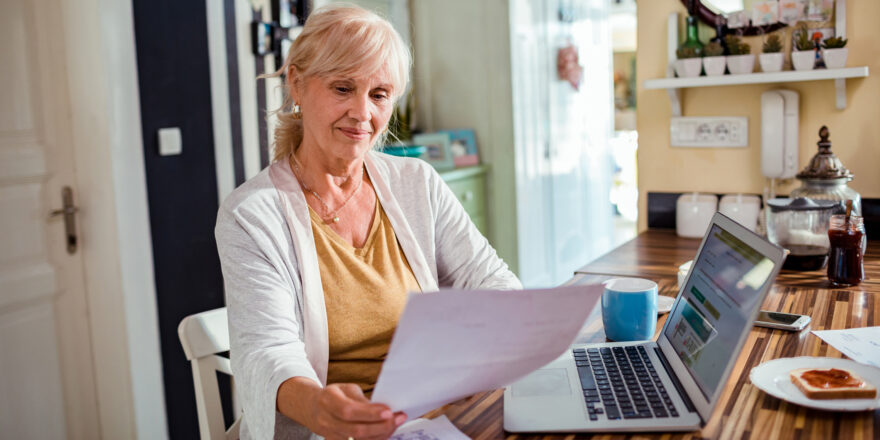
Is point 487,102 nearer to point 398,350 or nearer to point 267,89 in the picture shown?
point 267,89

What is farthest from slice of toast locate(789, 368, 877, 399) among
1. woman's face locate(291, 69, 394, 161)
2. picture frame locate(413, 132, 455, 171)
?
picture frame locate(413, 132, 455, 171)

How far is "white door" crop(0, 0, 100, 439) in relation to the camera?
2.20m

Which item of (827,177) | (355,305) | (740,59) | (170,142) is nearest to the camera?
(355,305)

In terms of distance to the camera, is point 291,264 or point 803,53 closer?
point 291,264

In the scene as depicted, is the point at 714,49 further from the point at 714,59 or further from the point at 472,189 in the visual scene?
the point at 472,189

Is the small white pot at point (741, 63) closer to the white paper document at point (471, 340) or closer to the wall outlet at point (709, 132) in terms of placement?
the wall outlet at point (709, 132)

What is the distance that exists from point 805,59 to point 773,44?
10 cm

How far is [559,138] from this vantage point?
180 inches

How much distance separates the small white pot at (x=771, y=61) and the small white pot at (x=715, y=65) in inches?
4.0

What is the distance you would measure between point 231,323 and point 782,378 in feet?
2.82

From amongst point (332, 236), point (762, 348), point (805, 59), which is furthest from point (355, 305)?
Result: point (805, 59)

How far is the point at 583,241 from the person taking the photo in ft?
16.3

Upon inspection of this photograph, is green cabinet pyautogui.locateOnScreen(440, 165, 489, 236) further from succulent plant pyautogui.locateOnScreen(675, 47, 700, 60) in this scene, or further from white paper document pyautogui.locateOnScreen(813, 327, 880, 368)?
white paper document pyautogui.locateOnScreen(813, 327, 880, 368)

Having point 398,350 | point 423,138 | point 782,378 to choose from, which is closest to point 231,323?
point 398,350
